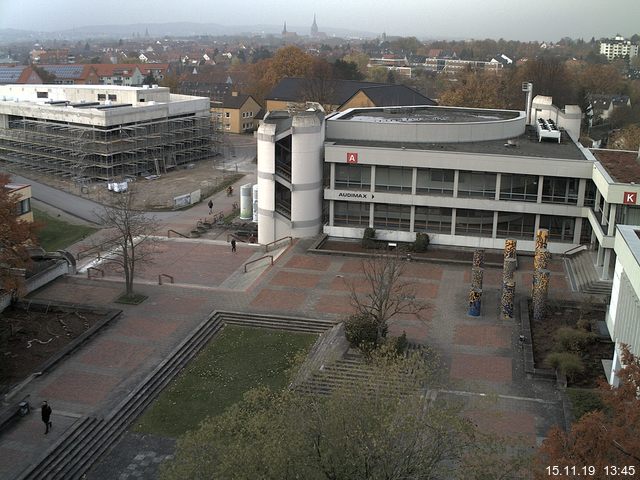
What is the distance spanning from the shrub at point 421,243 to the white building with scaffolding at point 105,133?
1356 inches

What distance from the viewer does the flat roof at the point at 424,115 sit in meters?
50.8

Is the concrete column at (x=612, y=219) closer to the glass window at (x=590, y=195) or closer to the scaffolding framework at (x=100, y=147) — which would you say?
the glass window at (x=590, y=195)

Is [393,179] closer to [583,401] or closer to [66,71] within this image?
[583,401]

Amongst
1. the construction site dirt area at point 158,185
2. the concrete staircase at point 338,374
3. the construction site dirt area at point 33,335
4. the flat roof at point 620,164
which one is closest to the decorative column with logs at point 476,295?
the concrete staircase at point 338,374

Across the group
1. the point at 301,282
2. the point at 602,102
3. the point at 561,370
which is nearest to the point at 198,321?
the point at 301,282

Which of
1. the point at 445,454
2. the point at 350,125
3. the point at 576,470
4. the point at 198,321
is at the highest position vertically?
the point at 350,125

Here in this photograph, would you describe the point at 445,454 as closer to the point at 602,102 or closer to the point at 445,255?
the point at 445,255

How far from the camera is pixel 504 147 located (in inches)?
1813

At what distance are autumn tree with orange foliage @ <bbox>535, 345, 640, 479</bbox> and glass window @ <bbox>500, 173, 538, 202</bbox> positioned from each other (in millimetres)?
28492

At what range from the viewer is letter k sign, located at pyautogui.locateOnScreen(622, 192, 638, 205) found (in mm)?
35031

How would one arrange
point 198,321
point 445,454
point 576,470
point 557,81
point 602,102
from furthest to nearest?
1. point 602,102
2. point 557,81
3. point 198,321
4. point 445,454
5. point 576,470

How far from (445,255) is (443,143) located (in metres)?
8.48

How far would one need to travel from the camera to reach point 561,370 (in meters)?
26.7

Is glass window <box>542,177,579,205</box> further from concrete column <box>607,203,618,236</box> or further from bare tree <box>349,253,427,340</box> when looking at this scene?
bare tree <box>349,253,427,340</box>
